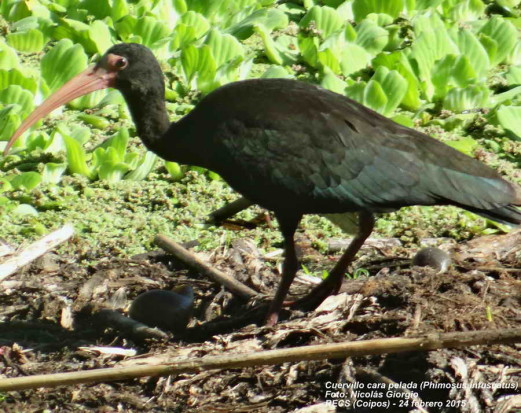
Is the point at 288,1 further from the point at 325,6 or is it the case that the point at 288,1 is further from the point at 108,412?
the point at 108,412

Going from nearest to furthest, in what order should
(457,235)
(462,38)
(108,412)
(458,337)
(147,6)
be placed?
(458,337) < (108,412) < (457,235) < (462,38) < (147,6)

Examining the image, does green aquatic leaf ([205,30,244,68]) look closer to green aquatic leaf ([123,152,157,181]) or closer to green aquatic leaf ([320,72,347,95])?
green aquatic leaf ([320,72,347,95])

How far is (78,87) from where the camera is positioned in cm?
619

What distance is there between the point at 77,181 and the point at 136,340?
1983mm

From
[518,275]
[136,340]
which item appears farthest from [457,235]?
[136,340]

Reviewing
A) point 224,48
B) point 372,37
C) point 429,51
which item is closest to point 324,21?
point 372,37

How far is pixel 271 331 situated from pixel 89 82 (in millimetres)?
1915

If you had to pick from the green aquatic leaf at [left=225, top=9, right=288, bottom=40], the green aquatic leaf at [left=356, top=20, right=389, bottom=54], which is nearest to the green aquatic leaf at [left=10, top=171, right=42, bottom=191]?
the green aquatic leaf at [left=225, top=9, right=288, bottom=40]

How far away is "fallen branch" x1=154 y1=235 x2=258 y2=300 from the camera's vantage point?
5.84m

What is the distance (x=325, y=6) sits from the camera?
8977mm

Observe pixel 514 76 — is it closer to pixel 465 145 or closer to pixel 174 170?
pixel 465 145

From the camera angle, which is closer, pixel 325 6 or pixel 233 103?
pixel 233 103

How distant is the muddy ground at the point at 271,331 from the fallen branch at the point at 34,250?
0.07 meters

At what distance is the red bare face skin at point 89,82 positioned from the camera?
6.02 meters
